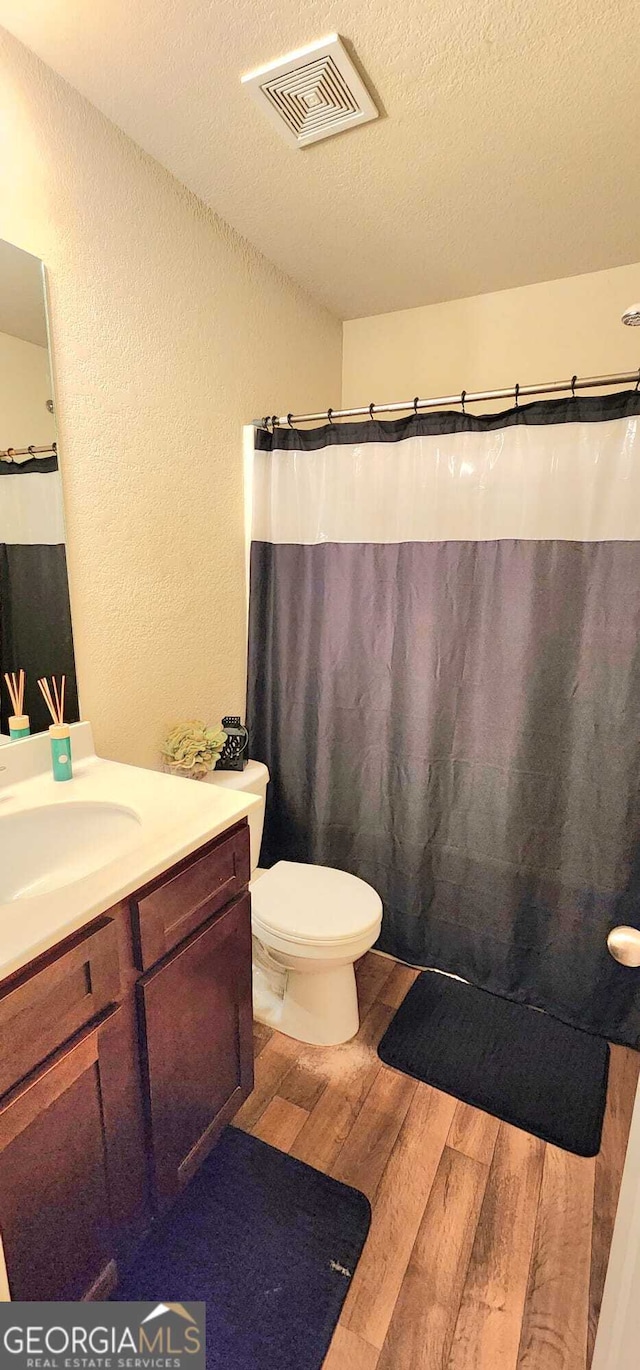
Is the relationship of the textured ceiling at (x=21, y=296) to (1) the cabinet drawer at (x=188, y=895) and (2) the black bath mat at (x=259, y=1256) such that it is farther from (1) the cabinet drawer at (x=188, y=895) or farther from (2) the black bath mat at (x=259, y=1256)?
(2) the black bath mat at (x=259, y=1256)

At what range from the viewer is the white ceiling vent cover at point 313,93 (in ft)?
3.89

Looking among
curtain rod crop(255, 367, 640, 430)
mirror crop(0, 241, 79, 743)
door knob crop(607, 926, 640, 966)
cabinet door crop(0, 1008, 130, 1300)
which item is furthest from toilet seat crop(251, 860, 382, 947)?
curtain rod crop(255, 367, 640, 430)

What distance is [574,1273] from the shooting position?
116 cm

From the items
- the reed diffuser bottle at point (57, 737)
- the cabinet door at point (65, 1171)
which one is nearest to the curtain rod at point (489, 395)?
the reed diffuser bottle at point (57, 737)

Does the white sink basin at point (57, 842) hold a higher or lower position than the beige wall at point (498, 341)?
lower

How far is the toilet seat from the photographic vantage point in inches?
61.1

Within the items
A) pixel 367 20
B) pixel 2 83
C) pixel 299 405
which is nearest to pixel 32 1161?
pixel 2 83

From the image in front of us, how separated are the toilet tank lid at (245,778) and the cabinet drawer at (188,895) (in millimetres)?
516

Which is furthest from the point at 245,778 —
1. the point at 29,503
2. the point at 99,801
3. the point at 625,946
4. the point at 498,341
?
the point at 498,341

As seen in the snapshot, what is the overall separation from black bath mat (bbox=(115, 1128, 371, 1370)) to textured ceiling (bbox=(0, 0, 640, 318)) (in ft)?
7.93

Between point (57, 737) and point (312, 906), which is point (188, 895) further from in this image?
point (312, 906)

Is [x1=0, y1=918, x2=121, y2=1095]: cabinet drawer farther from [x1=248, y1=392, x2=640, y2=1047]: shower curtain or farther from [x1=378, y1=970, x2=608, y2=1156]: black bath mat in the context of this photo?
[x1=248, y1=392, x2=640, y2=1047]: shower curtain

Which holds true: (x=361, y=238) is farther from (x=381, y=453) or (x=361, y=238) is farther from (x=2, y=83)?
(x=2, y=83)

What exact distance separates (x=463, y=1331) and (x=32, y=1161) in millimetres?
903
